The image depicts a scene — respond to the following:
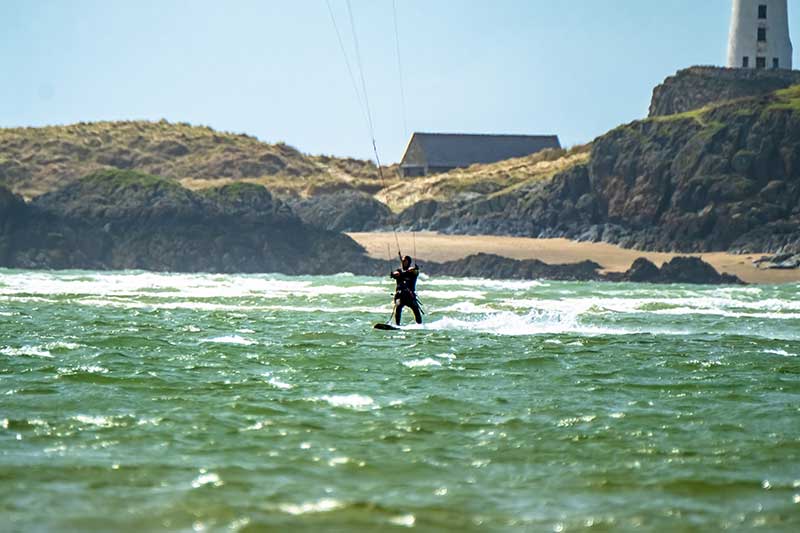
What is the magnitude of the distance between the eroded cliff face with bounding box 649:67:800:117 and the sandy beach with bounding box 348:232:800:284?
19.3 meters

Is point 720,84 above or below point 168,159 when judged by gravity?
above

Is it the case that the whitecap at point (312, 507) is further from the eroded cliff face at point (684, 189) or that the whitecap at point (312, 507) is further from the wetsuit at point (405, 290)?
the eroded cliff face at point (684, 189)

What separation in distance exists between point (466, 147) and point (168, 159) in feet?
90.7

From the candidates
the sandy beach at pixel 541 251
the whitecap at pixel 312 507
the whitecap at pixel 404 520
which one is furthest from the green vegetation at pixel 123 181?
the whitecap at pixel 404 520

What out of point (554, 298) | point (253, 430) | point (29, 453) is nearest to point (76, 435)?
point (29, 453)

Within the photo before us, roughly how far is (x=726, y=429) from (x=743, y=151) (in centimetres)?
6686

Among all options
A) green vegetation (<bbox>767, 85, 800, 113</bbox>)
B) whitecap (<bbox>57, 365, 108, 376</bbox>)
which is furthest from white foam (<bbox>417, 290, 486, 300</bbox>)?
green vegetation (<bbox>767, 85, 800, 113</bbox>)

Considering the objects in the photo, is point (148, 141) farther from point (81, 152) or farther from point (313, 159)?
point (313, 159)

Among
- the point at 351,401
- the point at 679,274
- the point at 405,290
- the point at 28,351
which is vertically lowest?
the point at 351,401

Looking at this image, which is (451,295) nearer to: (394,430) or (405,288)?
(405,288)

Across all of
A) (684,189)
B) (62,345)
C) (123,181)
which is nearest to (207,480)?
(62,345)

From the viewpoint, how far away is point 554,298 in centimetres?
4294

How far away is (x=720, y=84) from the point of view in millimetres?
88750

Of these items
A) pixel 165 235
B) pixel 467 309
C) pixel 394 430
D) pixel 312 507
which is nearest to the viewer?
pixel 312 507
